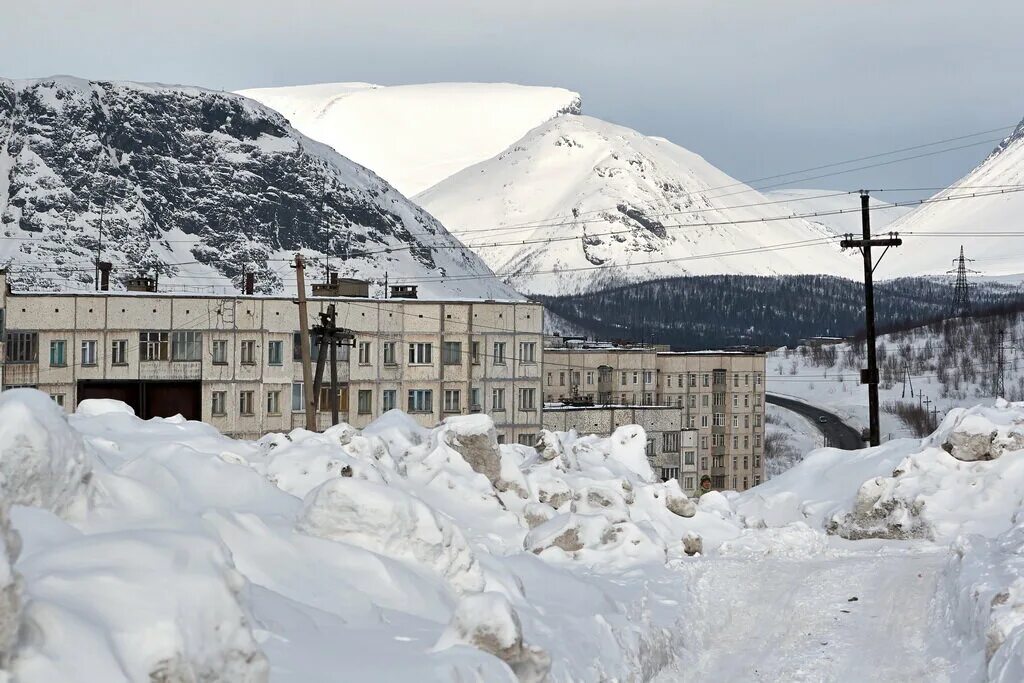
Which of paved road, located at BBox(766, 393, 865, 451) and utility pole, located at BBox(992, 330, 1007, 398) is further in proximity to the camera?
utility pole, located at BBox(992, 330, 1007, 398)

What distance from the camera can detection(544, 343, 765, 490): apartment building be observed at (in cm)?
10469

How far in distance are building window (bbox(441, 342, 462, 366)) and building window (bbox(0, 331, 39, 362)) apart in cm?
1987

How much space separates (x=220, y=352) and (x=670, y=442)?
127 ft

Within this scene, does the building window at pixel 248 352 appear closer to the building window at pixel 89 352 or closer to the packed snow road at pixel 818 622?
the building window at pixel 89 352

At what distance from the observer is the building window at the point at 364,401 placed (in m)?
66.4

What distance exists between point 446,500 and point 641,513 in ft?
16.5

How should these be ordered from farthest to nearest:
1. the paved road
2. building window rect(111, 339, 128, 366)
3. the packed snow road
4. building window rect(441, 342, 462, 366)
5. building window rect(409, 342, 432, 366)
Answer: the paved road → building window rect(441, 342, 462, 366) → building window rect(409, 342, 432, 366) → building window rect(111, 339, 128, 366) → the packed snow road

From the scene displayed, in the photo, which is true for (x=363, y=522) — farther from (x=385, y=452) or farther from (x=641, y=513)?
(x=641, y=513)

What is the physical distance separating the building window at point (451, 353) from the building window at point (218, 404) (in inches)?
454

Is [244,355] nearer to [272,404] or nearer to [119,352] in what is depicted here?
[272,404]

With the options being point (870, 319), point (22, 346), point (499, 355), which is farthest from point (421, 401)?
point (870, 319)

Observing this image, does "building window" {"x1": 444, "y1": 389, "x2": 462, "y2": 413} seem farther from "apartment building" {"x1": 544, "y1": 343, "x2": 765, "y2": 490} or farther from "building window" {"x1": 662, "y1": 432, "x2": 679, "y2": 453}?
"apartment building" {"x1": 544, "y1": 343, "x2": 765, "y2": 490}

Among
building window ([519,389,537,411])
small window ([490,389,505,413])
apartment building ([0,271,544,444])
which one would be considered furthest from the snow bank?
building window ([519,389,537,411])

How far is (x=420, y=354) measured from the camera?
225ft
